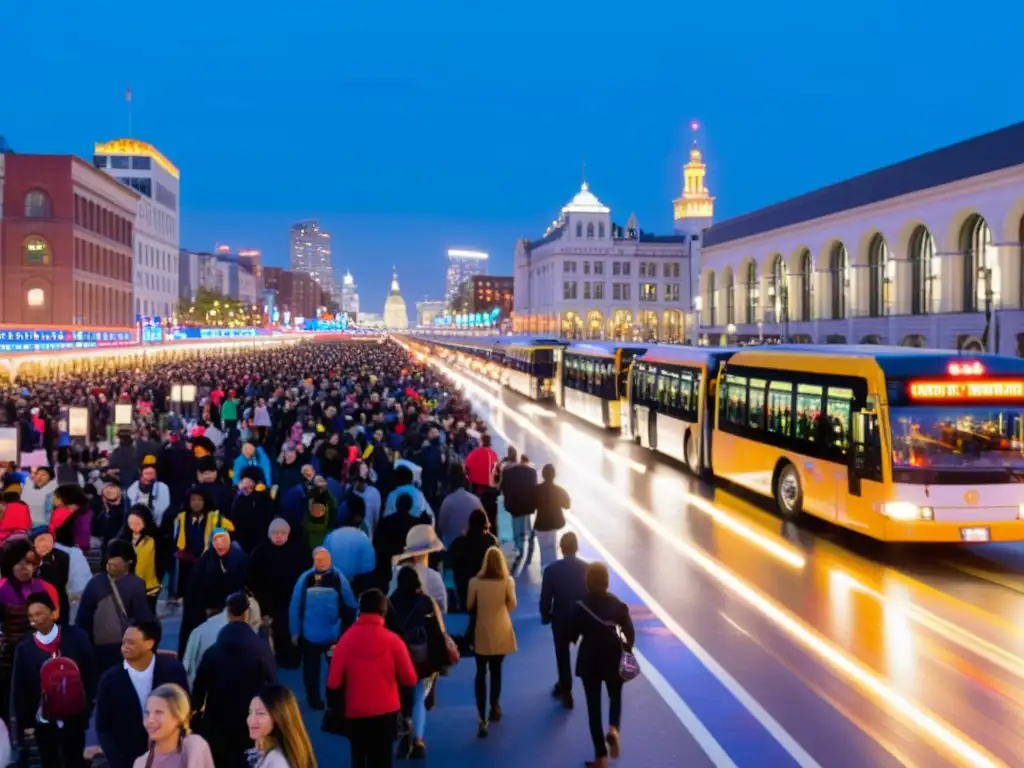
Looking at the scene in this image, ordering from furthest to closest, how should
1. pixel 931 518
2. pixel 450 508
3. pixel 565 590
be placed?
pixel 931 518 < pixel 450 508 < pixel 565 590

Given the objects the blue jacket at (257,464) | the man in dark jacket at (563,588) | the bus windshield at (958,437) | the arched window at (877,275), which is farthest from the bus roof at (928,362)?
the arched window at (877,275)

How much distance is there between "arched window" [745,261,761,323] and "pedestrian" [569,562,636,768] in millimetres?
86800

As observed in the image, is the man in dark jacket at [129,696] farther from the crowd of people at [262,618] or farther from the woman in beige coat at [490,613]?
the woman in beige coat at [490,613]

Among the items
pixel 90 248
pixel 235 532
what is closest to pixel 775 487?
pixel 235 532

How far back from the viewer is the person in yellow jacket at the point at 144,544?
32.2 feet

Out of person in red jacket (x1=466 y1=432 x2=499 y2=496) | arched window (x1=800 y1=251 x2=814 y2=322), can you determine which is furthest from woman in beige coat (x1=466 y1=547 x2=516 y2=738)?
arched window (x1=800 y1=251 x2=814 y2=322)

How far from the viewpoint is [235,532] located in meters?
11.3

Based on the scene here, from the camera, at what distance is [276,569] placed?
9203 millimetres

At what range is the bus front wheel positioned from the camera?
18.6 metres

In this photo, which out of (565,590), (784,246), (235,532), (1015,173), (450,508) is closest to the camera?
(565,590)

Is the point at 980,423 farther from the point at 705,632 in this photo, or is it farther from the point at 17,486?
the point at 17,486

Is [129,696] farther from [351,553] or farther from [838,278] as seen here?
[838,278]

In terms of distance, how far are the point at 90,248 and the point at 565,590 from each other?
8280 centimetres

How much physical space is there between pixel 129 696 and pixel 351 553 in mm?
3722
